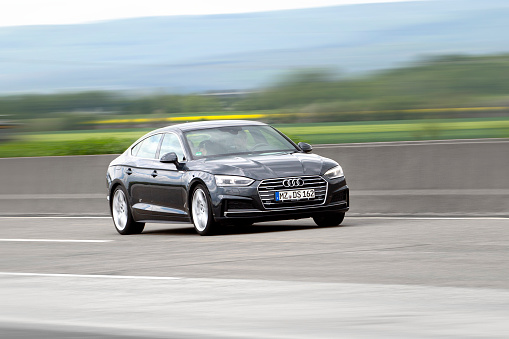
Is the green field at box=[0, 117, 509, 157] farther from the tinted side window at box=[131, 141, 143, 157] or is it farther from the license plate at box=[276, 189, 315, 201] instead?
the license plate at box=[276, 189, 315, 201]

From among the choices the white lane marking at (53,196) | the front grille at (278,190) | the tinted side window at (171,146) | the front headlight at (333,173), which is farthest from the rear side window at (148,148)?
the white lane marking at (53,196)

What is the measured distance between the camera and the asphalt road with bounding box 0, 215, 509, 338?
7.20 m

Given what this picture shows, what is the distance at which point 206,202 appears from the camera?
14625mm

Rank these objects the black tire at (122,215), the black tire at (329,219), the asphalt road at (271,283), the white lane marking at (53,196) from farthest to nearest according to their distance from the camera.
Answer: the white lane marking at (53,196)
the black tire at (122,215)
the black tire at (329,219)
the asphalt road at (271,283)

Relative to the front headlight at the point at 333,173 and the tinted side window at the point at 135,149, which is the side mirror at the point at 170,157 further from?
the front headlight at the point at 333,173

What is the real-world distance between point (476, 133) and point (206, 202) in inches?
187

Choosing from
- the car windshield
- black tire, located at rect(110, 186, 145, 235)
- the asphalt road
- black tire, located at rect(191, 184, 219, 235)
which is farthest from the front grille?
black tire, located at rect(110, 186, 145, 235)

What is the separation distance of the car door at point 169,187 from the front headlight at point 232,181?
2.80ft

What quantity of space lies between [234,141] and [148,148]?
158 cm

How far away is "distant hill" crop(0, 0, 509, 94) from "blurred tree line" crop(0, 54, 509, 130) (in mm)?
199

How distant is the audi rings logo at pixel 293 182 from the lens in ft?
47.0

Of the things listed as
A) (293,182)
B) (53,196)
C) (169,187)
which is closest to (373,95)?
(169,187)

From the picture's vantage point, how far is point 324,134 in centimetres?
1977

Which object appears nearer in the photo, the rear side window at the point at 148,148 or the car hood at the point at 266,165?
the car hood at the point at 266,165
